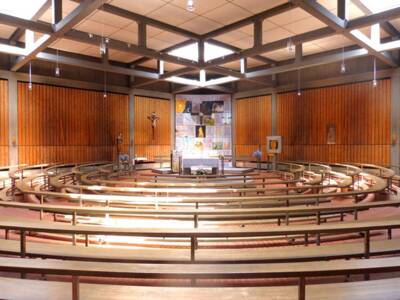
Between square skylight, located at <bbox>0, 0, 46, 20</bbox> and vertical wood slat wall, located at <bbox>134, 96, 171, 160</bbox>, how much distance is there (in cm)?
749

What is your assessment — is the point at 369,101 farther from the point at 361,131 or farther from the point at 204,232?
the point at 204,232

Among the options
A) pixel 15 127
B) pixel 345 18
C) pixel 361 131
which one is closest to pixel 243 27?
pixel 345 18

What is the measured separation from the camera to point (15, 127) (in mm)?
11180

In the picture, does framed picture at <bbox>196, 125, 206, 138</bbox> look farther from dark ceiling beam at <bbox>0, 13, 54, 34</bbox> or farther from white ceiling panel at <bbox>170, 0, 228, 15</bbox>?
dark ceiling beam at <bbox>0, 13, 54, 34</bbox>

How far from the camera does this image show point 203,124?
16.5 meters

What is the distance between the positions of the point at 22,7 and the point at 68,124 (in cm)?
600

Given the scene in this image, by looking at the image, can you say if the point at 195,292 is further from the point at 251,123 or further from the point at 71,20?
the point at 251,123

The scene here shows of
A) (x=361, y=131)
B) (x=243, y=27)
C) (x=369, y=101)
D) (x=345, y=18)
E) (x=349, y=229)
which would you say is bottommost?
(x=349, y=229)

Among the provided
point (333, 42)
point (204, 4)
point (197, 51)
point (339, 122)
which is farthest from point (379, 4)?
point (339, 122)

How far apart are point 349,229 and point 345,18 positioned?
18.9 ft

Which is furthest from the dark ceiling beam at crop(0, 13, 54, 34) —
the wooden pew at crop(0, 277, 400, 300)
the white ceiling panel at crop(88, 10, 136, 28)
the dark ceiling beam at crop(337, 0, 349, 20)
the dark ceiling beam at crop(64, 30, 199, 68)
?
the dark ceiling beam at crop(337, 0, 349, 20)

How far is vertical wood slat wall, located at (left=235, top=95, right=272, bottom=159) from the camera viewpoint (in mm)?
15055

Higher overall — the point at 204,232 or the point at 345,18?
the point at 345,18

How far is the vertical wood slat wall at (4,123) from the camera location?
10891 millimetres
